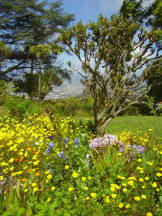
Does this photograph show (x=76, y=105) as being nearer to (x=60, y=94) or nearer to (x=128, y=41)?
(x=128, y=41)

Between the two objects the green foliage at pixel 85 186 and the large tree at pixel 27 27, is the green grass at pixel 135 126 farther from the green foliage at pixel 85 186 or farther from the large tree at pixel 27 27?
the large tree at pixel 27 27

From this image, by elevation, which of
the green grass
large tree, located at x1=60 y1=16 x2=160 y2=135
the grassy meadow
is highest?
large tree, located at x1=60 y1=16 x2=160 y2=135

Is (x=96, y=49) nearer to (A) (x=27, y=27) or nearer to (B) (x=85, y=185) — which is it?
(B) (x=85, y=185)

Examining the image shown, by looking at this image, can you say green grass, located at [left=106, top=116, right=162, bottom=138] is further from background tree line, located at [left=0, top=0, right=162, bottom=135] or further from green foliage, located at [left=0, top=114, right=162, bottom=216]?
green foliage, located at [left=0, top=114, right=162, bottom=216]

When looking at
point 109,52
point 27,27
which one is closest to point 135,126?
point 109,52

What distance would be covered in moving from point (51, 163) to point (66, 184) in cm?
58

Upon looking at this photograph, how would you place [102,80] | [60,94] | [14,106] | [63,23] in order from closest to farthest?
[102,80], [14,106], [60,94], [63,23]

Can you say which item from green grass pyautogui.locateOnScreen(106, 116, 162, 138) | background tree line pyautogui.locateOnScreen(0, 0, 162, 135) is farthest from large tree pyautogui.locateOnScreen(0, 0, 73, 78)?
green grass pyautogui.locateOnScreen(106, 116, 162, 138)

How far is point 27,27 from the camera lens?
28703mm

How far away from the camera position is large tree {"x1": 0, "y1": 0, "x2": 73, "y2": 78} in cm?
2702

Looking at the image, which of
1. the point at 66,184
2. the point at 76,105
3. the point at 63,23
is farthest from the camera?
the point at 63,23

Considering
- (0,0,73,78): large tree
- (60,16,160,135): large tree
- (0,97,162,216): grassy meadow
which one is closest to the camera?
(0,97,162,216): grassy meadow

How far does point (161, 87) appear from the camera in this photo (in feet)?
62.1

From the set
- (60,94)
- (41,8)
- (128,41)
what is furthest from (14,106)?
(41,8)
